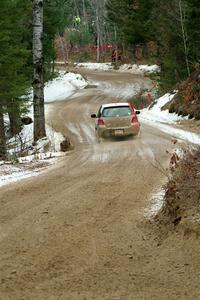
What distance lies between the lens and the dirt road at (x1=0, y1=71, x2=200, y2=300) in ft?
17.0

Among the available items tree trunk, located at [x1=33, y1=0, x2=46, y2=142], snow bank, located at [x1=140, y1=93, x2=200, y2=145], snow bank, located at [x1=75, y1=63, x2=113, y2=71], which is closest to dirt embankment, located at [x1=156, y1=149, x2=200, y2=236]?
snow bank, located at [x1=140, y1=93, x2=200, y2=145]

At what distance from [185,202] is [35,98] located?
44.7ft

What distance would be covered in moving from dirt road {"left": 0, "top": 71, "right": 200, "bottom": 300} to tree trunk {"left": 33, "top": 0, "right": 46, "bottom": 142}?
25.1 feet

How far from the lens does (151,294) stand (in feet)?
16.2

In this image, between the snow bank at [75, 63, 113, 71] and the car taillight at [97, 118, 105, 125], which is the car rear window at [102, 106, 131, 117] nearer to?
the car taillight at [97, 118, 105, 125]

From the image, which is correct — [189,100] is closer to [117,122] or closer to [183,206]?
[117,122]

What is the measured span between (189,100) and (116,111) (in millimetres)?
6489

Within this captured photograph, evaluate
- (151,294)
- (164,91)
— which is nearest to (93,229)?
(151,294)

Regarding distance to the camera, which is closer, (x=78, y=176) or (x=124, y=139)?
(x=78, y=176)

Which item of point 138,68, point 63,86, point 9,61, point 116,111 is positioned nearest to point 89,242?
point 116,111

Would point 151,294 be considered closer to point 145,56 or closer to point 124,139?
point 124,139

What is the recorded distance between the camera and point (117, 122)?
2031 centimetres

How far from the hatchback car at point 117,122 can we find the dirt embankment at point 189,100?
14.7 ft

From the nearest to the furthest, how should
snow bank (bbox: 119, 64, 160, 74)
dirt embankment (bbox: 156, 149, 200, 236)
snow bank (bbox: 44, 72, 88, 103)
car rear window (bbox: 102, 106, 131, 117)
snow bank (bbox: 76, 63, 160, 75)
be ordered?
dirt embankment (bbox: 156, 149, 200, 236) < car rear window (bbox: 102, 106, 131, 117) < snow bank (bbox: 44, 72, 88, 103) < snow bank (bbox: 119, 64, 160, 74) < snow bank (bbox: 76, 63, 160, 75)
